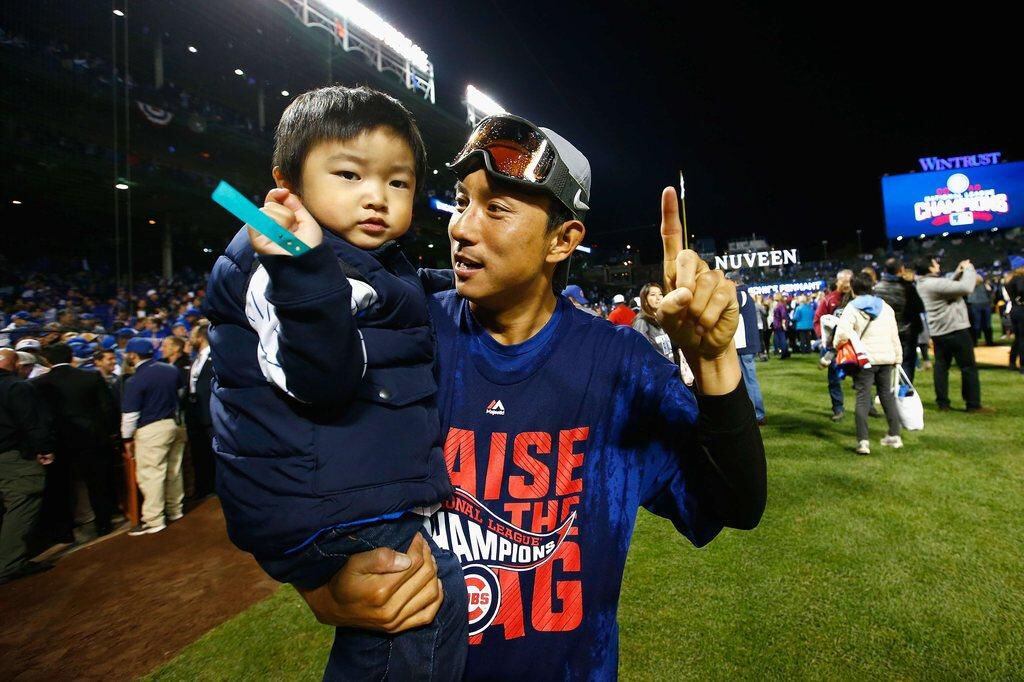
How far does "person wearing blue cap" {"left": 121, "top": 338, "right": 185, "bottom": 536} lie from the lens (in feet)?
20.7

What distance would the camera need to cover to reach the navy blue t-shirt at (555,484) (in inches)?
55.7

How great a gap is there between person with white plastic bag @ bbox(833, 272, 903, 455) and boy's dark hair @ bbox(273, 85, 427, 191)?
6906 mm

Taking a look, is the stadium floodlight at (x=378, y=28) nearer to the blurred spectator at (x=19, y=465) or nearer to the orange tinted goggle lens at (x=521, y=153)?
the blurred spectator at (x=19, y=465)

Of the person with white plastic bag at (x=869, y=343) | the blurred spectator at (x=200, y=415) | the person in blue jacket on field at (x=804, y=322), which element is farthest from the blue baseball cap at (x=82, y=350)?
the person in blue jacket on field at (x=804, y=322)

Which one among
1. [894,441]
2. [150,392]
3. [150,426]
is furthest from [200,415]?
[894,441]

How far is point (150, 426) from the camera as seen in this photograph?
636 centimetres

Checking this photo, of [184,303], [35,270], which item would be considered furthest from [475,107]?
[35,270]

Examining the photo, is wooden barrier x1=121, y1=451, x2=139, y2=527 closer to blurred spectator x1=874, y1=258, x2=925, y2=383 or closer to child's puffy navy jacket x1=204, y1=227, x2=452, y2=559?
child's puffy navy jacket x1=204, y1=227, x2=452, y2=559

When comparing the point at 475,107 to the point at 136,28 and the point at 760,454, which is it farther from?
the point at 760,454

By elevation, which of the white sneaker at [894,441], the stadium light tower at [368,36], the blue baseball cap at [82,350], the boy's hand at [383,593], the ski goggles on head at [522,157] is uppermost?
the stadium light tower at [368,36]

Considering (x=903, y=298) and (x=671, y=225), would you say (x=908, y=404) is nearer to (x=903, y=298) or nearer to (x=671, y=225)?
(x=903, y=298)

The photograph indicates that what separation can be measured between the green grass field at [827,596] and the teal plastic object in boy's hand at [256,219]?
10.6ft

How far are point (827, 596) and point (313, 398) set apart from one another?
4.13 m

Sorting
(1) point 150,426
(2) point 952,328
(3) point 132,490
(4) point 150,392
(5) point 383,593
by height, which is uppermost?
(2) point 952,328
